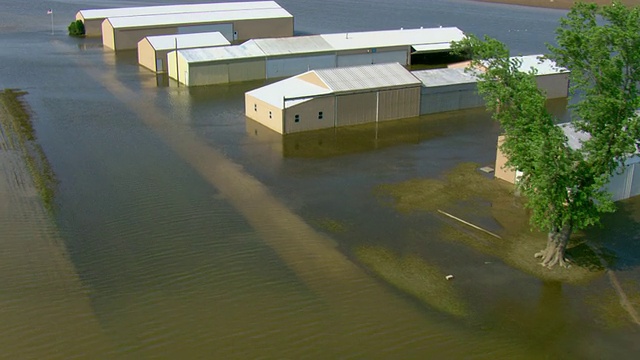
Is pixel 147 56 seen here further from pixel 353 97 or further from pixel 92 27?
pixel 353 97

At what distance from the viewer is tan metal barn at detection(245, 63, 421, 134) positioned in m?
38.1

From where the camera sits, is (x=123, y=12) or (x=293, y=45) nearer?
(x=293, y=45)

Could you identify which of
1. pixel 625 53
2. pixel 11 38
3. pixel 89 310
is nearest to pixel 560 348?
pixel 625 53

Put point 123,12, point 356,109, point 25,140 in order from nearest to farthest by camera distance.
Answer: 1. point 25,140
2. point 356,109
3. point 123,12

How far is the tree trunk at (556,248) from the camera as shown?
2302 centimetres

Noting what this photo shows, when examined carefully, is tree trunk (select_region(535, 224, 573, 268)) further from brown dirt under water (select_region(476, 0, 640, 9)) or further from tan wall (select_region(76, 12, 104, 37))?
brown dirt under water (select_region(476, 0, 640, 9))

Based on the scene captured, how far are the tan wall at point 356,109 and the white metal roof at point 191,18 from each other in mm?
29623

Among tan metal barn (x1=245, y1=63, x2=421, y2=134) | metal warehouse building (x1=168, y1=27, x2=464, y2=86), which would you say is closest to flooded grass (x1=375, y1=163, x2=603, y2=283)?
tan metal barn (x1=245, y1=63, x2=421, y2=134)

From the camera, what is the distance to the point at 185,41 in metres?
54.6

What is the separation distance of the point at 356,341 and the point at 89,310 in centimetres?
754

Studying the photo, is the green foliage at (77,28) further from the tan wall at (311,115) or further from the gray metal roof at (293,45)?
the tan wall at (311,115)

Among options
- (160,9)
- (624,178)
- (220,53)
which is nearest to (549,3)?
(160,9)

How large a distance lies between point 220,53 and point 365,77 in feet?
46.6

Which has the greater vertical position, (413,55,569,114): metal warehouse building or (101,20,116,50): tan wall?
(101,20,116,50): tan wall
